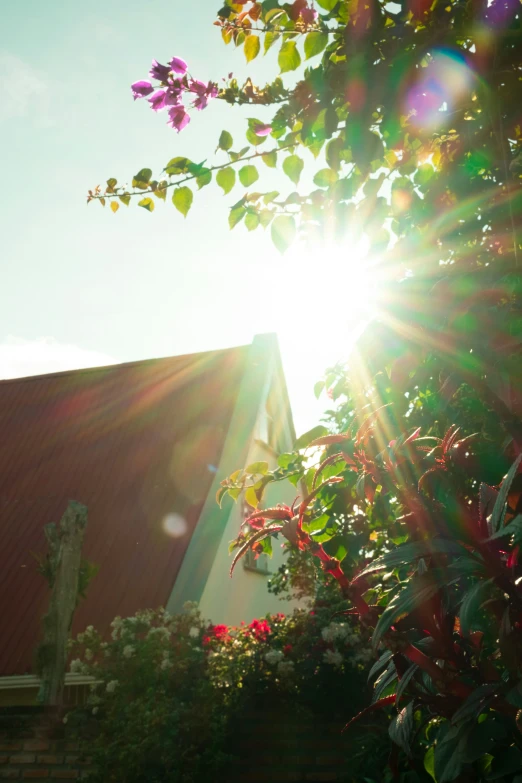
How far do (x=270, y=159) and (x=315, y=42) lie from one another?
40 cm

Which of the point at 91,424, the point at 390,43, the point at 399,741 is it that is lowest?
the point at 399,741

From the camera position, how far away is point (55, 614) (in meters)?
6.80

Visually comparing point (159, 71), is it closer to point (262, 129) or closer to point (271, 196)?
point (262, 129)

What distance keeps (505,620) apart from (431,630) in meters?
0.15

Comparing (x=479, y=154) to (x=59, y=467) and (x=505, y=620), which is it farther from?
(x=59, y=467)

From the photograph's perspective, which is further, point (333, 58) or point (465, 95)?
point (333, 58)

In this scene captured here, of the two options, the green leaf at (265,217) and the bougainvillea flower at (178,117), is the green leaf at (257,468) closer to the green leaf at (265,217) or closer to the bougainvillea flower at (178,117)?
the green leaf at (265,217)

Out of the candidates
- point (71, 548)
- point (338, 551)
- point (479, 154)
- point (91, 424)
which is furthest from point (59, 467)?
point (479, 154)

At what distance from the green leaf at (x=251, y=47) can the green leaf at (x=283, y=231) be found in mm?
583

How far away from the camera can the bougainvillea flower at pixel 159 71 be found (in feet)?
6.98

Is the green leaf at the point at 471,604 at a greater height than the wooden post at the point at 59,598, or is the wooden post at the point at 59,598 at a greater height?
the wooden post at the point at 59,598

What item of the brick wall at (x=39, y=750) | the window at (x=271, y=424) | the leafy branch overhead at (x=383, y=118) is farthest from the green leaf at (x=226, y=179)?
the window at (x=271, y=424)

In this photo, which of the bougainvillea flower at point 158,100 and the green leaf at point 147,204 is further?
the green leaf at point 147,204

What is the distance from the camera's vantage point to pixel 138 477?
411 inches
